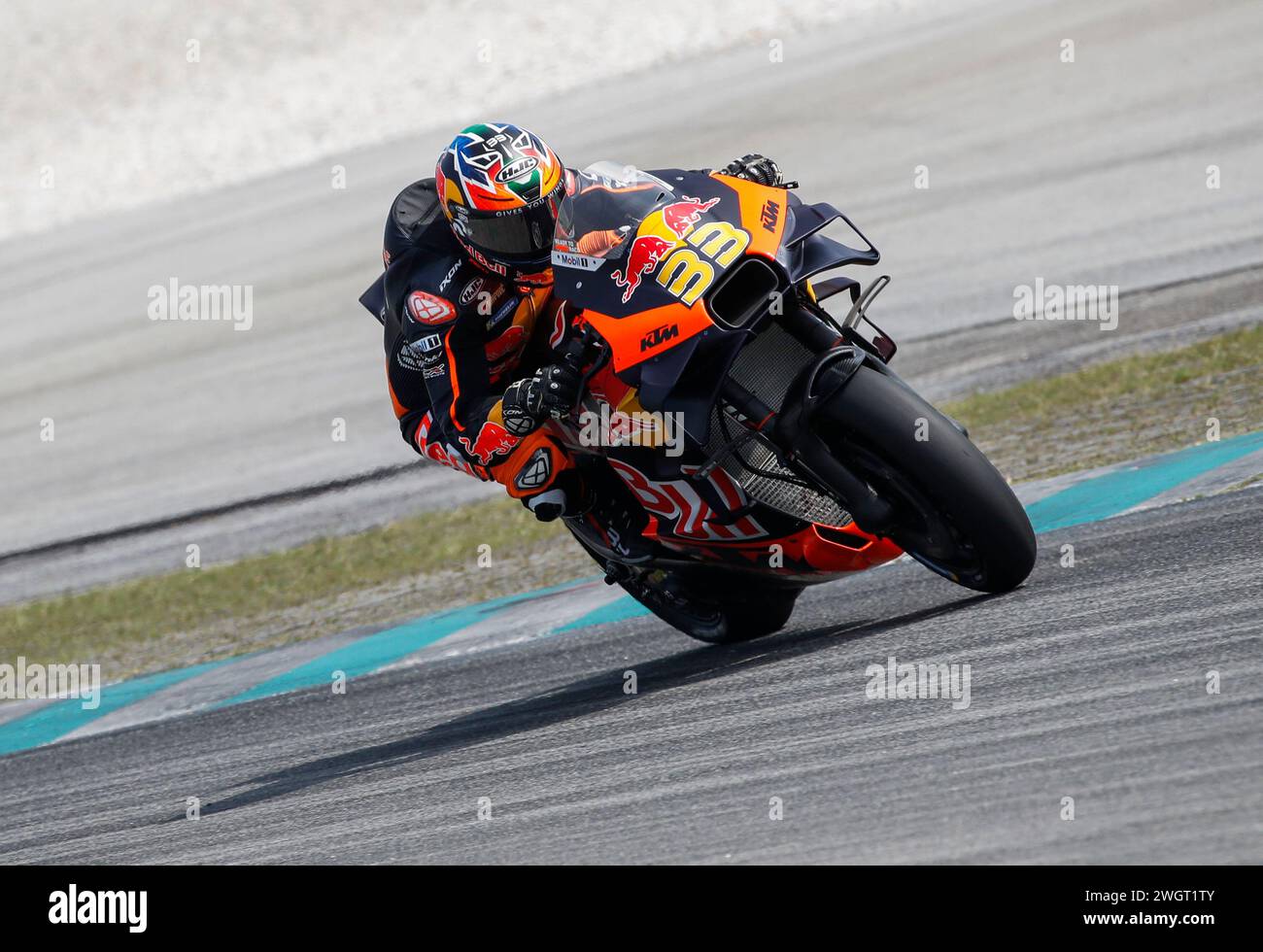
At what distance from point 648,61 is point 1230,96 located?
1103 centimetres

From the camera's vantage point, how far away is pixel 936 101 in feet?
60.0

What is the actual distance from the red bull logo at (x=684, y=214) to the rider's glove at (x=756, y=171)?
0.40 m

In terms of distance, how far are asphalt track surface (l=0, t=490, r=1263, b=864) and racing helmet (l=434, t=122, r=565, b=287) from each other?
61.1 inches

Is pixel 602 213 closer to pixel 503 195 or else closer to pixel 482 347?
pixel 503 195

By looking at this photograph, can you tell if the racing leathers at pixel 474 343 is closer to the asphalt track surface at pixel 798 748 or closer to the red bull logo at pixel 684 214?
the red bull logo at pixel 684 214

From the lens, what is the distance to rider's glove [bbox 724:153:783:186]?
544 centimetres

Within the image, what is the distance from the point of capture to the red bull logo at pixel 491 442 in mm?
5508

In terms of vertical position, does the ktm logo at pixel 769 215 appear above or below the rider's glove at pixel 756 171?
below

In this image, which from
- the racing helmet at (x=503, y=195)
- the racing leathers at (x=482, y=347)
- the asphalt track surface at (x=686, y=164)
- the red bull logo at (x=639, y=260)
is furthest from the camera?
the asphalt track surface at (x=686, y=164)

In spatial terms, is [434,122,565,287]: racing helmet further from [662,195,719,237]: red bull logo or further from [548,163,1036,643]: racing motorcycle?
[662,195,719,237]: red bull logo

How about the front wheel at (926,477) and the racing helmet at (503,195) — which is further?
the racing helmet at (503,195)

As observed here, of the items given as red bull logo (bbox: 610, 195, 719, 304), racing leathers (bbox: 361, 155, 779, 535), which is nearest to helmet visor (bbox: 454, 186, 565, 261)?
racing leathers (bbox: 361, 155, 779, 535)

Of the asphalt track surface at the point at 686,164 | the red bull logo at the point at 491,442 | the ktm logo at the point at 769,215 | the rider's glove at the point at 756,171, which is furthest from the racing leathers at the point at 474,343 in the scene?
the asphalt track surface at the point at 686,164

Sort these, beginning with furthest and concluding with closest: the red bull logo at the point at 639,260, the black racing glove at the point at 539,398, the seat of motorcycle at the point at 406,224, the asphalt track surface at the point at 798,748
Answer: the seat of motorcycle at the point at 406,224 < the black racing glove at the point at 539,398 < the red bull logo at the point at 639,260 < the asphalt track surface at the point at 798,748
